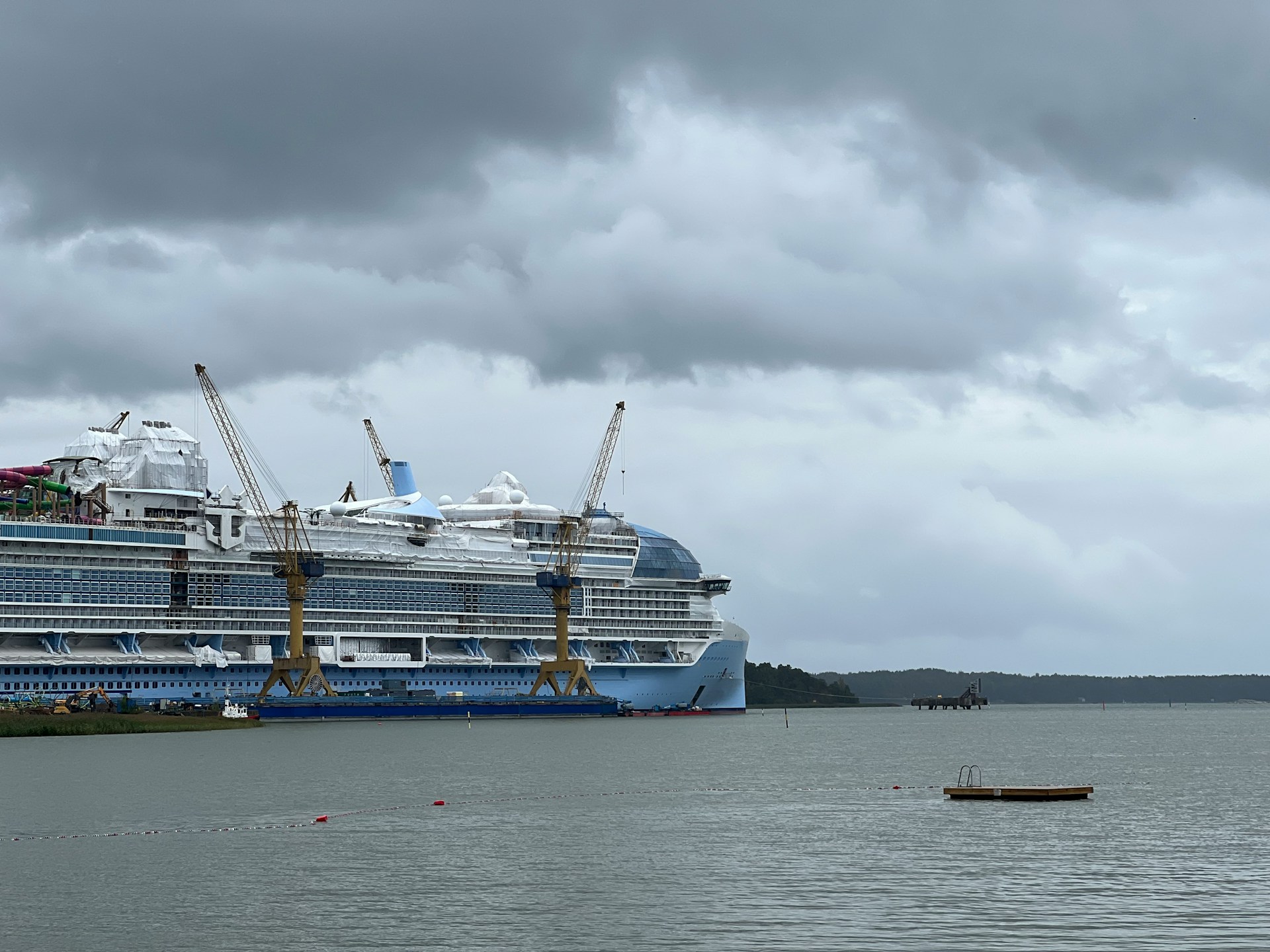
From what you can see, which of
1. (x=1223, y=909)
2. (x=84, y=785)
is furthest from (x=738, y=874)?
(x=84, y=785)

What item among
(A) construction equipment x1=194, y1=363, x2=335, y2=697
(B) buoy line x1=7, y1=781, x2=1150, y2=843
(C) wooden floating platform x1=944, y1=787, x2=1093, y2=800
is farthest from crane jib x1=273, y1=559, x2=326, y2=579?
(C) wooden floating platform x1=944, y1=787, x2=1093, y2=800

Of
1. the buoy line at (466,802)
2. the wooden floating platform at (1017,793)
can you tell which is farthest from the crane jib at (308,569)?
the wooden floating platform at (1017,793)

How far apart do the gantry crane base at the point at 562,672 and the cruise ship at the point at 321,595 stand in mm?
2280

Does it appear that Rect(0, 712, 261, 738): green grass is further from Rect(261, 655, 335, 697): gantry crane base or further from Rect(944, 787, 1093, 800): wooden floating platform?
Rect(944, 787, 1093, 800): wooden floating platform

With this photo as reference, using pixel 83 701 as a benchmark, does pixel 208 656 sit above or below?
above

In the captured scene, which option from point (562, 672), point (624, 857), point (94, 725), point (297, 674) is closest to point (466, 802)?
point (624, 857)

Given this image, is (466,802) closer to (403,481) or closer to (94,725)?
(94,725)

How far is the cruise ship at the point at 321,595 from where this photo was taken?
493ft

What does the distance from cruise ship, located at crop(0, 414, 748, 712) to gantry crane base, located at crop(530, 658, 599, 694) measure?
228 centimetres

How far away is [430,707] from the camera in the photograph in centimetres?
16288

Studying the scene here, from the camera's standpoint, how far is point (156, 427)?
16512cm

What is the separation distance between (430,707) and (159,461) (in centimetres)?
3387

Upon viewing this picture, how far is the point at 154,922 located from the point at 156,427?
427 ft

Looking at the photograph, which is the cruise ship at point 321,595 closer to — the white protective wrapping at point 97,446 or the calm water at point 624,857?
the white protective wrapping at point 97,446
